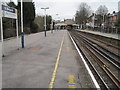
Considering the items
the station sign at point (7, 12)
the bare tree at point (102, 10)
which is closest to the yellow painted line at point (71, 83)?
the station sign at point (7, 12)

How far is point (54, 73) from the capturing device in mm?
6637

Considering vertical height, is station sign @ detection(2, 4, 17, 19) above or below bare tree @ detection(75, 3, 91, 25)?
below

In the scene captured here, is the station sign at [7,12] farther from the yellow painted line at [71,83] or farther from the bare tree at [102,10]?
the bare tree at [102,10]

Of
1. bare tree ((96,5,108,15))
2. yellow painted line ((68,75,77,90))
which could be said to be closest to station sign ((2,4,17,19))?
yellow painted line ((68,75,77,90))

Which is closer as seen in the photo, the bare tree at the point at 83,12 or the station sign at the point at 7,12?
the station sign at the point at 7,12

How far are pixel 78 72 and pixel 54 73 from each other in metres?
1.16

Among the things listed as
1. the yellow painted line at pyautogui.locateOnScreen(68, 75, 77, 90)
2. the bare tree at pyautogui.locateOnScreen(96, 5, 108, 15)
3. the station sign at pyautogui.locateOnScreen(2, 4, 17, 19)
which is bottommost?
the yellow painted line at pyautogui.locateOnScreen(68, 75, 77, 90)

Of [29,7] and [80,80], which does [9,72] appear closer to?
[80,80]

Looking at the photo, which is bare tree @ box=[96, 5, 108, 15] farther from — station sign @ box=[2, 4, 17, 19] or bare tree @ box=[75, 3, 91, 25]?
station sign @ box=[2, 4, 17, 19]

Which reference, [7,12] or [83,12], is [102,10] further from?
[7,12]

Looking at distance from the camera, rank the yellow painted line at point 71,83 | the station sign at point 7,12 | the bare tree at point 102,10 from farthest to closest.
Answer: the bare tree at point 102,10
the station sign at point 7,12
the yellow painted line at point 71,83

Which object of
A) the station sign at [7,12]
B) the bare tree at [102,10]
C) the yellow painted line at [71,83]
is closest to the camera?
the yellow painted line at [71,83]

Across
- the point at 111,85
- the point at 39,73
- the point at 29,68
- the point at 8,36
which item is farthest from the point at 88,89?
the point at 8,36

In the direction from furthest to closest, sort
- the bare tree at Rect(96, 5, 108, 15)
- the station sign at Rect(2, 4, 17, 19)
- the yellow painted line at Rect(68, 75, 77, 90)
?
1. the bare tree at Rect(96, 5, 108, 15)
2. the station sign at Rect(2, 4, 17, 19)
3. the yellow painted line at Rect(68, 75, 77, 90)
